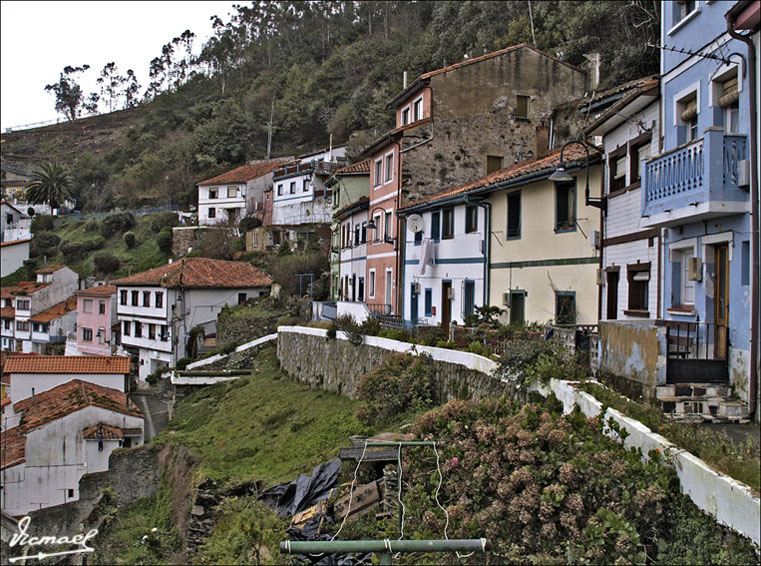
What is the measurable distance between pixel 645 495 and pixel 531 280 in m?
11.7

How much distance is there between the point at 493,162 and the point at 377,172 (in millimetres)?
5908

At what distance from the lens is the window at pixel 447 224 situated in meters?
24.1

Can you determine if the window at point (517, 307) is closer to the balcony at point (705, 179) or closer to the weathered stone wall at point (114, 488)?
the balcony at point (705, 179)

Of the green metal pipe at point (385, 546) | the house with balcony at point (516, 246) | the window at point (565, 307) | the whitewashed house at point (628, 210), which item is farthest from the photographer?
the window at point (565, 307)

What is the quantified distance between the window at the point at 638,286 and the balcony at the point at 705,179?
2497 mm

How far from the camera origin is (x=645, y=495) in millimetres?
7793

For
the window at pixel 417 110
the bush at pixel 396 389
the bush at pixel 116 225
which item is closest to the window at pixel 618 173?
the bush at pixel 396 389

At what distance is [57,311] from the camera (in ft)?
192

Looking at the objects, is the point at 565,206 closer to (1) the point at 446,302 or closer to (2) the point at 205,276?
(1) the point at 446,302

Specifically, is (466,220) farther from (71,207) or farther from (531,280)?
(71,207)

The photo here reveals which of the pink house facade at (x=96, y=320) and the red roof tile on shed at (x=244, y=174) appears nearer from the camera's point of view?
the pink house facade at (x=96, y=320)

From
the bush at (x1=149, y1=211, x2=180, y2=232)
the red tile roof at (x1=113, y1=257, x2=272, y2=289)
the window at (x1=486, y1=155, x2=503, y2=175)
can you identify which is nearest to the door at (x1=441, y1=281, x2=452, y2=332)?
the window at (x1=486, y1=155, x2=503, y2=175)

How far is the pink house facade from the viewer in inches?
2009

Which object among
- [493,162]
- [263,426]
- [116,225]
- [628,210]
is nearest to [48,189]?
[116,225]
